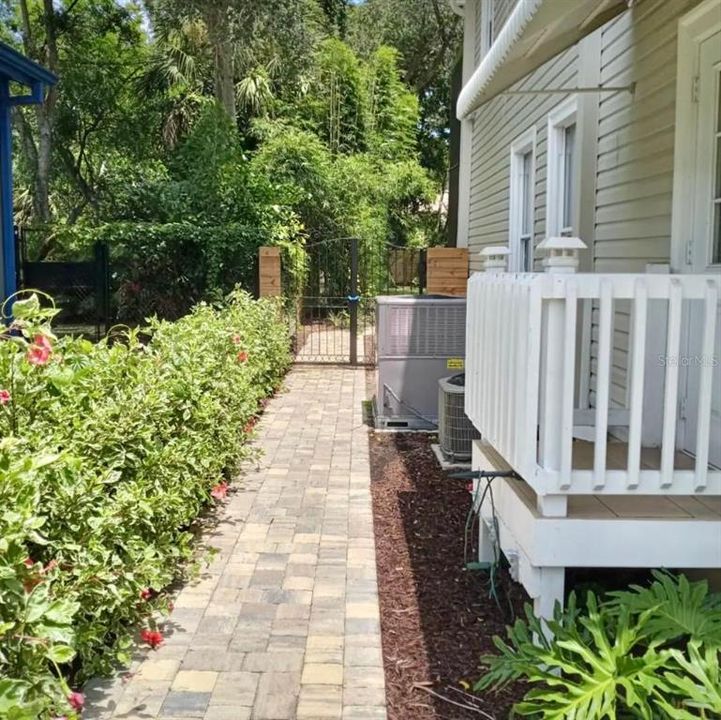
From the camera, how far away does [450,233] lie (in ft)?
43.1

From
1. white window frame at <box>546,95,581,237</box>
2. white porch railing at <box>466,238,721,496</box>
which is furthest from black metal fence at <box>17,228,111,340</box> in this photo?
white porch railing at <box>466,238,721,496</box>

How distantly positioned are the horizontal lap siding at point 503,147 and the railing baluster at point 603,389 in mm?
3421

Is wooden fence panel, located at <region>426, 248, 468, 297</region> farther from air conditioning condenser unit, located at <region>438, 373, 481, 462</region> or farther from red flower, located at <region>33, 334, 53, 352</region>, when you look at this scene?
red flower, located at <region>33, 334, 53, 352</region>

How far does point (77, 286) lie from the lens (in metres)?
11.1

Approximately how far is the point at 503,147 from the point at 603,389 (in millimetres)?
6173

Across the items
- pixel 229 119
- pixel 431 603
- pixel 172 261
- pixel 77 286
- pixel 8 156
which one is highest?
pixel 229 119

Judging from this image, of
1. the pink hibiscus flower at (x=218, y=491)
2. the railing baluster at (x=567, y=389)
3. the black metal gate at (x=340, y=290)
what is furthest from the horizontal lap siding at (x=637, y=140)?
the black metal gate at (x=340, y=290)

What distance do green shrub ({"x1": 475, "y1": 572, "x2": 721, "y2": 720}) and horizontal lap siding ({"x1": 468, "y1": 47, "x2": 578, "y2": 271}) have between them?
4245mm

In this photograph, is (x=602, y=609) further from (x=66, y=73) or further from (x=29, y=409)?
(x=66, y=73)

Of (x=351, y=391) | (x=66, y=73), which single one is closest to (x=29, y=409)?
(x=351, y=391)

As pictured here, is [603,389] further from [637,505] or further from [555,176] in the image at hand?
[555,176]

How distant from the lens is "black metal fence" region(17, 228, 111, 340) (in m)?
10.8

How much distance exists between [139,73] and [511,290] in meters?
21.5

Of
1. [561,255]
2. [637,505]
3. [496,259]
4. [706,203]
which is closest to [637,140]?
[706,203]
